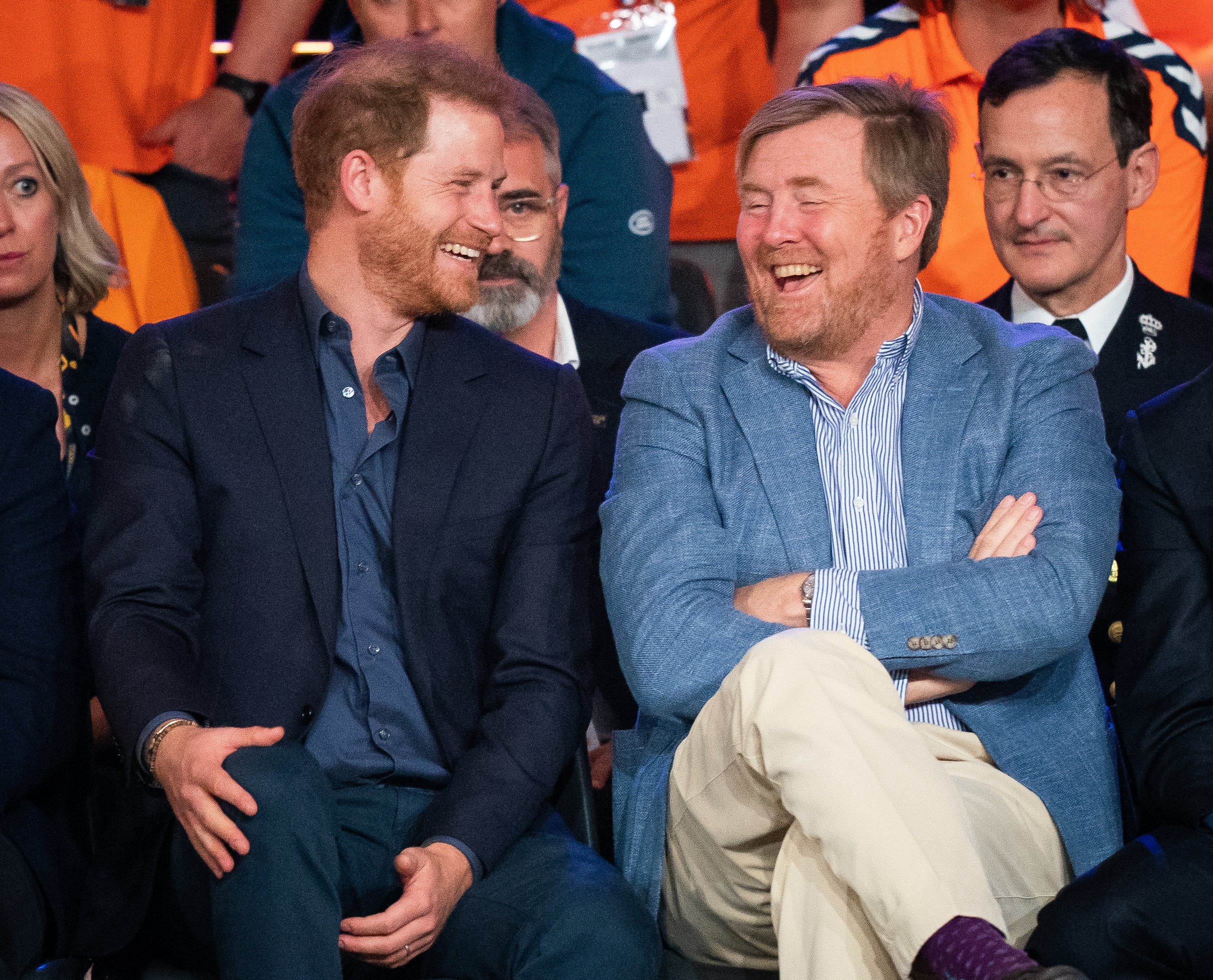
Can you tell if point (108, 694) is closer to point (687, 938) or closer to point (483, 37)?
point (687, 938)

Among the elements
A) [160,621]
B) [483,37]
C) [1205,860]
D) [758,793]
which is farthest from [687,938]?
[483,37]

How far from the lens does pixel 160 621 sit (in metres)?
1.97

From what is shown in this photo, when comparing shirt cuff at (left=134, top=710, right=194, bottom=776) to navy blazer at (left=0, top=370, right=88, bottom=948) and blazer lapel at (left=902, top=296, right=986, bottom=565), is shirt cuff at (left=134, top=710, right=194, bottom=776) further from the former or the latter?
blazer lapel at (left=902, top=296, right=986, bottom=565)

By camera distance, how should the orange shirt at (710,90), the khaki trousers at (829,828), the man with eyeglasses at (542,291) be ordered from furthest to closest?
the orange shirt at (710,90) < the man with eyeglasses at (542,291) < the khaki trousers at (829,828)

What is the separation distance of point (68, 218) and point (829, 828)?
1.99m

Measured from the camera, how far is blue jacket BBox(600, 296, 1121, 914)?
6.56 ft

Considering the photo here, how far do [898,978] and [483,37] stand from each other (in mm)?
2338

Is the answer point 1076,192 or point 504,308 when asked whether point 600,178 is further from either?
point 1076,192

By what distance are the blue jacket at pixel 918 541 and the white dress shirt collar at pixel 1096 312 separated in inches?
24.5

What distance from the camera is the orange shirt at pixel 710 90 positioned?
370 cm

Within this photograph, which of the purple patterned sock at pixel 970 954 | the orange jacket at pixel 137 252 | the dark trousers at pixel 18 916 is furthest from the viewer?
the orange jacket at pixel 137 252

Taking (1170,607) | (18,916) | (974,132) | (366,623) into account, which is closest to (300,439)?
(366,623)

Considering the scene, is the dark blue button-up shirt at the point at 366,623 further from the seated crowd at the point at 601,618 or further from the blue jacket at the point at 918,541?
Result: the blue jacket at the point at 918,541

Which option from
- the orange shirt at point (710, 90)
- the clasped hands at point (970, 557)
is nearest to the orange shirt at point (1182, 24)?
the orange shirt at point (710, 90)
